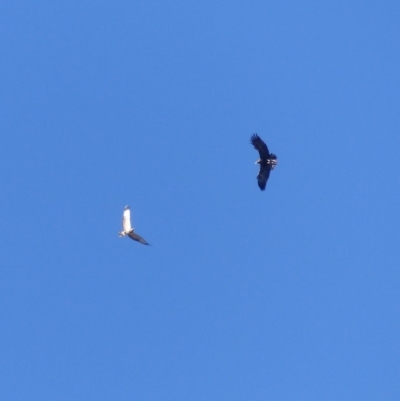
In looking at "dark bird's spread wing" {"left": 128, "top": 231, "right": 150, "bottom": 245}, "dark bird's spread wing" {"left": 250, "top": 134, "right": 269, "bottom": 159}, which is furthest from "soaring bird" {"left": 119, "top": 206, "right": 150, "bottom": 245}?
"dark bird's spread wing" {"left": 250, "top": 134, "right": 269, "bottom": 159}

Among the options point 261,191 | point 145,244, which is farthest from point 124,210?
point 261,191

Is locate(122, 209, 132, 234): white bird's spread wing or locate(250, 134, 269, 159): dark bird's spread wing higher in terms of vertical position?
locate(250, 134, 269, 159): dark bird's spread wing

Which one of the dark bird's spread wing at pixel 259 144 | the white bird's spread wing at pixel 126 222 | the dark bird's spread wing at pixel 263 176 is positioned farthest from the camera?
the dark bird's spread wing at pixel 263 176

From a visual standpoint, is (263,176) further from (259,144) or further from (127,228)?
(127,228)

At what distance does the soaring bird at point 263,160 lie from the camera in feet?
160

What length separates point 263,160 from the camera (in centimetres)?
5028

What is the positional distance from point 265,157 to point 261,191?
104 inches

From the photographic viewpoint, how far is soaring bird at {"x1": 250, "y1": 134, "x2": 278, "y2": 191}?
160 ft

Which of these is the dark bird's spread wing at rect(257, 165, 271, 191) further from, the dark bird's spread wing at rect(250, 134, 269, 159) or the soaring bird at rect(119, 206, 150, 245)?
the soaring bird at rect(119, 206, 150, 245)

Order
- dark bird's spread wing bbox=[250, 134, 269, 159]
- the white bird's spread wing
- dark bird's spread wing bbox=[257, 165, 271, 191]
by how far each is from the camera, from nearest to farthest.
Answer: the white bird's spread wing, dark bird's spread wing bbox=[250, 134, 269, 159], dark bird's spread wing bbox=[257, 165, 271, 191]

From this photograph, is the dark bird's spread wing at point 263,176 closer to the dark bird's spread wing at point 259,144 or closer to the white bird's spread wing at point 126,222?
the dark bird's spread wing at point 259,144

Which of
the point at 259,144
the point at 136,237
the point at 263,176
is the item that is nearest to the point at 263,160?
the point at 263,176

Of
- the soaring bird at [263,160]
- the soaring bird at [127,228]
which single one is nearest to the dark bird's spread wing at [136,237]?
the soaring bird at [127,228]

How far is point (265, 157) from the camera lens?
50.0 m
